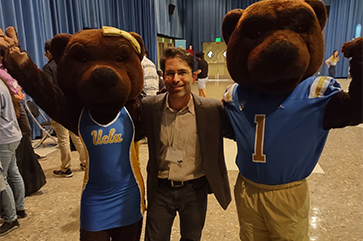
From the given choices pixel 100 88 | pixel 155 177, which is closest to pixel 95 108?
pixel 100 88

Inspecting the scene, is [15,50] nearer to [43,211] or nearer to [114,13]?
[43,211]

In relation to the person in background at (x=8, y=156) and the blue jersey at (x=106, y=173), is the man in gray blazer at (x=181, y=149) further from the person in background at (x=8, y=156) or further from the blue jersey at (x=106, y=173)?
the person in background at (x=8, y=156)

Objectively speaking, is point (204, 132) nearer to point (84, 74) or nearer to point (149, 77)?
point (84, 74)

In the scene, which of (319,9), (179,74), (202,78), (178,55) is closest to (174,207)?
(179,74)

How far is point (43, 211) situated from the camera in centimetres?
278

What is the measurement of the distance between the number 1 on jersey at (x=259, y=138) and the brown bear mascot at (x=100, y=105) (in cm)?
67

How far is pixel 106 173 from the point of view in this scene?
4.70ft

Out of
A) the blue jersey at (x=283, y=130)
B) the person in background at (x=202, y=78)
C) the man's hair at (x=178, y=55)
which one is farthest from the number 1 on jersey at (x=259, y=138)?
the person in background at (x=202, y=78)

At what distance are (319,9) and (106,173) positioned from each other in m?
1.35

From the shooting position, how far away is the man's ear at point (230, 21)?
1330mm

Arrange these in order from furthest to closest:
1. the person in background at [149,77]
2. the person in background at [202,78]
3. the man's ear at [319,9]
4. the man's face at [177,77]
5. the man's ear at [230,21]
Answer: the person in background at [202,78] < the person in background at [149,77] < the man's face at [177,77] < the man's ear at [230,21] < the man's ear at [319,9]

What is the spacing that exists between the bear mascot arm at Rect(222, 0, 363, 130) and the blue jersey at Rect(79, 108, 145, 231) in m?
0.72

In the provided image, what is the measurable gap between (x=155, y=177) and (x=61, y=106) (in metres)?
0.68

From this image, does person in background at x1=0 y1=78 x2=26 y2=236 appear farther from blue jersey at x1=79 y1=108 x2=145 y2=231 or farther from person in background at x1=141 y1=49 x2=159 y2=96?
person in background at x1=141 y1=49 x2=159 y2=96
